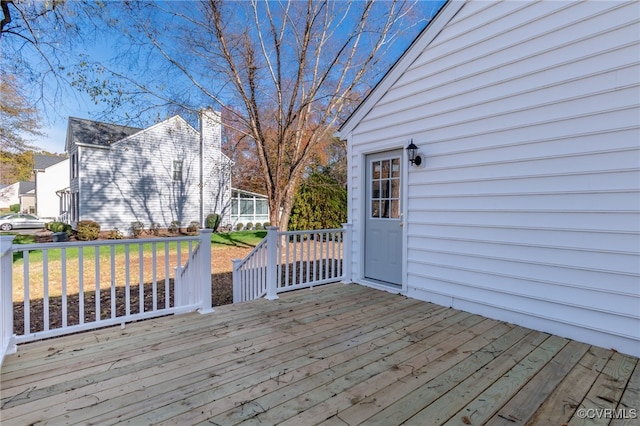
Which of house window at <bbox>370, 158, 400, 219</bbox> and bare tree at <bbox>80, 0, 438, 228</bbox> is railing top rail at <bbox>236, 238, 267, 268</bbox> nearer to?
house window at <bbox>370, 158, 400, 219</bbox>

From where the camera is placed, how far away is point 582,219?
272cm

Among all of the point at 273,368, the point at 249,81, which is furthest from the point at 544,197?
the point at 249,81

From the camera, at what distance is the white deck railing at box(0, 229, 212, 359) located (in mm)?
2469

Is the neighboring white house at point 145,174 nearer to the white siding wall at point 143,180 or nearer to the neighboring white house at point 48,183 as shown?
the white siding wall at point 143,180

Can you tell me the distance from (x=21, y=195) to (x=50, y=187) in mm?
10048

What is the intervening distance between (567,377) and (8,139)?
2077cm

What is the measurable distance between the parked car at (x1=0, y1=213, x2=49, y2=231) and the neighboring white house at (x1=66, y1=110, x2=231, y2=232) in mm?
6993

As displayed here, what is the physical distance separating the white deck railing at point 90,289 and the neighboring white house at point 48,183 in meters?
18.0

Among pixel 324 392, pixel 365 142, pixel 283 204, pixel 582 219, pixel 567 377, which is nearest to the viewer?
pixel 324 392

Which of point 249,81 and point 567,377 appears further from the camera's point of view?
point 249,81

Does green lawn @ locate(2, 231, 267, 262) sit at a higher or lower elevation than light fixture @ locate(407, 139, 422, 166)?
lower

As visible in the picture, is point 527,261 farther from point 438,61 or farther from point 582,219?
point 438,61
